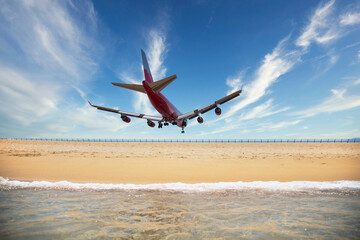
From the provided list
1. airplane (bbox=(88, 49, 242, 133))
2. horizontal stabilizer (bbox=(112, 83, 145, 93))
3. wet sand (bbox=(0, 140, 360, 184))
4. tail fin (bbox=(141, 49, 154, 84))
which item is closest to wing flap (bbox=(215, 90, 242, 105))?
airplane (bbox=(88, 49, 242, 133))

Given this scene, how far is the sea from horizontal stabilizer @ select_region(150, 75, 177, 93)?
1636cm

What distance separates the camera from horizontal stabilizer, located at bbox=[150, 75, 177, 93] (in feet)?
76.8

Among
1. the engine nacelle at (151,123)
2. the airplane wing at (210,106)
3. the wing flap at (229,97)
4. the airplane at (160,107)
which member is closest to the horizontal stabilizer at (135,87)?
the airplane at (160,107)

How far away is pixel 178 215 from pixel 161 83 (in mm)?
20264

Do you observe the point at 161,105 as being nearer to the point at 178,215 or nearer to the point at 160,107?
the point at 160,107

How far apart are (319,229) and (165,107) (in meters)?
24.5

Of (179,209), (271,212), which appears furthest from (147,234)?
(271,212)

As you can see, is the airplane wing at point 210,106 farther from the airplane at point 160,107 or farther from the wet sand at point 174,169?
the wet sand at point 174,169

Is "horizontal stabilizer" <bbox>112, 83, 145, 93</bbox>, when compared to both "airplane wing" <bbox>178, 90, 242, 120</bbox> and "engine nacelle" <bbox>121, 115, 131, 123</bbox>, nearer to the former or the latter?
"engine nacelle" <bbox>121, 115, 131, 123</bbox>

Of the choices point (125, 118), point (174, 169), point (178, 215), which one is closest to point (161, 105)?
point (125, 118)

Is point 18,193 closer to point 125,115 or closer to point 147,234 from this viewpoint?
point 147,234

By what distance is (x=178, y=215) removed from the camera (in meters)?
6.32

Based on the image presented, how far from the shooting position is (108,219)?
5.95m

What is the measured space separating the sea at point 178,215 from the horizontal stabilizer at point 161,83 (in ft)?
53.7
